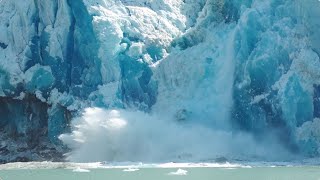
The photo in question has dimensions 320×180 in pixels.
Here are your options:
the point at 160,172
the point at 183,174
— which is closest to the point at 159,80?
the point at 160,172

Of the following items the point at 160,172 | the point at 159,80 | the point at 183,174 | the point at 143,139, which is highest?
the point at 159,80

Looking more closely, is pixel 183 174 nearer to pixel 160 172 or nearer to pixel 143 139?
pixel 160 172

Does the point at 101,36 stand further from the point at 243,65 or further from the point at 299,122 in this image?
the point at 299,122

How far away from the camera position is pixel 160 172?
26.8 m

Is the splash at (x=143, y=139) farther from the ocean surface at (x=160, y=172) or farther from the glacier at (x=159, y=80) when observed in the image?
the ocean surface at (x=160, y=172)

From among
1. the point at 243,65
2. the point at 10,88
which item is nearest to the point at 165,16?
the point at 243,65

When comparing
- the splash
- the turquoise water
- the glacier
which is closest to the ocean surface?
the turquoise water

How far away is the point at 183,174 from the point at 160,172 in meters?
1.77

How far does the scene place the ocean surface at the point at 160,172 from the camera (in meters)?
23.8

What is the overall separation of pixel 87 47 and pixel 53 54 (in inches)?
76.1

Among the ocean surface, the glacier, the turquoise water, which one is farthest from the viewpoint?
the glacier

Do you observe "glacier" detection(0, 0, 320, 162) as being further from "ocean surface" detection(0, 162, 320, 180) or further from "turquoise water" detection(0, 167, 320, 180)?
"turquoise water" detection(0, 167, 320, 180)

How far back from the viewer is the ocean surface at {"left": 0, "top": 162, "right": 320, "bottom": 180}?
23.8m

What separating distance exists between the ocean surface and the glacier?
3389 mm
